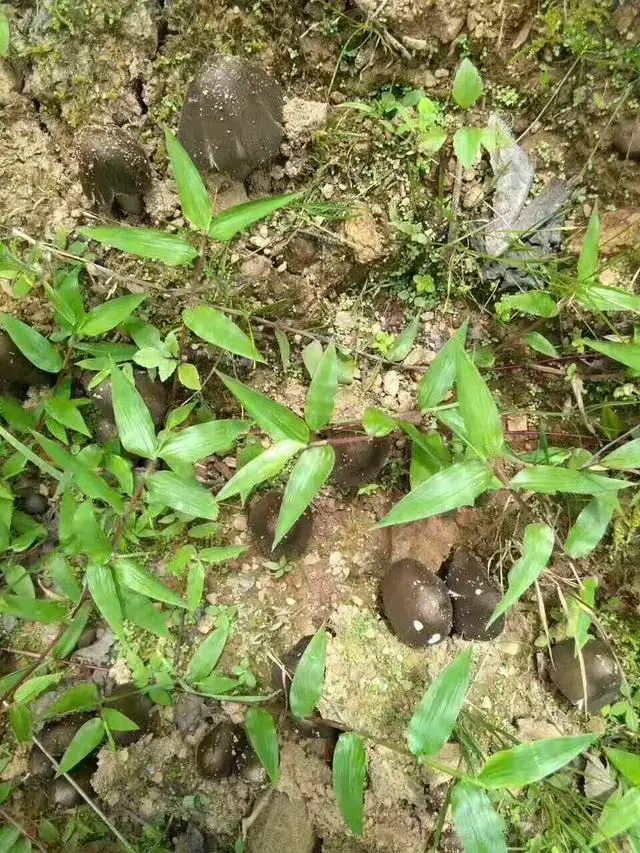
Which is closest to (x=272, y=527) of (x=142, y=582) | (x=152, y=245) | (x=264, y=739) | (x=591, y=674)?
(x=142, y=582)

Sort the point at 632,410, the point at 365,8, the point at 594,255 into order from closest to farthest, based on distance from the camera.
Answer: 1. the point at 594,255
2. the point at 365,8
3. the point at 632,410

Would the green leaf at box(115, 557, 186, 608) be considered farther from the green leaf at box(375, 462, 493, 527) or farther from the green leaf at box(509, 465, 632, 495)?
the green leaf at box(509, 465, 632, 495)

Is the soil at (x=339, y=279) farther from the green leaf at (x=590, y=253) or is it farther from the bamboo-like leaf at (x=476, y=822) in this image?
the bamboo-like leaf at (x=476, y=822)

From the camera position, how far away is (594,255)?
85.4 inches

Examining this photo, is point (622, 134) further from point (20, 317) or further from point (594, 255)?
point (20, 317)

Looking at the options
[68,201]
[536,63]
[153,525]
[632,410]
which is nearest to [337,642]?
[153,525]

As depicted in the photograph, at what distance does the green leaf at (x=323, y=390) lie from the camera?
190 cm

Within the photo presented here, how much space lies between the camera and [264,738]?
2299 mm

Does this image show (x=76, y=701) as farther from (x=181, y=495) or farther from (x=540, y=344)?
(x=540, y=344)

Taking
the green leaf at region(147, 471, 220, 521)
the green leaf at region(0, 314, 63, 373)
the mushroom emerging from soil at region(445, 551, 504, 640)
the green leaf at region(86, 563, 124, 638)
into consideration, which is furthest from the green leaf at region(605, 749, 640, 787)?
the green leaf at region(0, 314, 63, 373)

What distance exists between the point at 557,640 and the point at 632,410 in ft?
3.27

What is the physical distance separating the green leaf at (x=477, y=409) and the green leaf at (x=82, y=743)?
1759 millimetres

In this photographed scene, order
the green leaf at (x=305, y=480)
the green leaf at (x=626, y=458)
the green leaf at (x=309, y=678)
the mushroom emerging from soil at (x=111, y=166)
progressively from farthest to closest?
the mushroom emerging from soil at (x=111, y=166)
the green leaf at (x=309, y=678)
the green leaf at (x=626, y=458)
the green leaf at (x=305, y=480)

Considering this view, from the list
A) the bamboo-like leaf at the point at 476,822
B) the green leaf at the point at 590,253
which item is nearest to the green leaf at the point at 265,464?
the bamboo-like leaf at the point at 476,822
